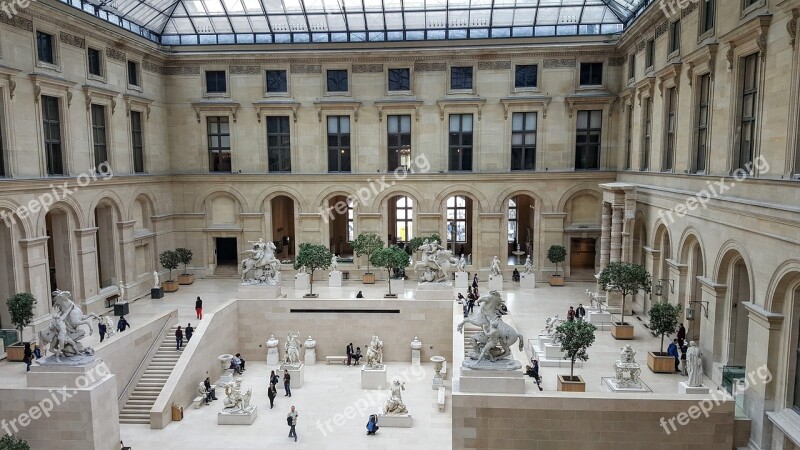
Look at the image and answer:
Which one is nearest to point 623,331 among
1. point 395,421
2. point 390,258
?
point 395,421

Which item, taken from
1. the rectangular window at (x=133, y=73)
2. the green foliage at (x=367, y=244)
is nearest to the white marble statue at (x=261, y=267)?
the green foliage at (x=367, y=244)

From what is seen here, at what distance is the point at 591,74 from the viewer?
3525 centimetres

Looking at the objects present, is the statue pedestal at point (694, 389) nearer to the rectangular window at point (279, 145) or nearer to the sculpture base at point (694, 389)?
the sculpture base at point (694, 389)

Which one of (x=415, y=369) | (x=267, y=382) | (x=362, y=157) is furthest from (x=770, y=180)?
(x=362, y=157)

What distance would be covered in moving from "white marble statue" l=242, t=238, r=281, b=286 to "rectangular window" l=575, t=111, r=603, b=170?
20099mm

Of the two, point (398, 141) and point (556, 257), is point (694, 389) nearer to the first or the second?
point (556, 257)

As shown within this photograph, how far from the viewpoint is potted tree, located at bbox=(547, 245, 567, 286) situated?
1379 inches

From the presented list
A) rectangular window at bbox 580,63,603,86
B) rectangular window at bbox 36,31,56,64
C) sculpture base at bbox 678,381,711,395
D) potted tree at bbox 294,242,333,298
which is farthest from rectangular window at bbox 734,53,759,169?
rectangular window at bbox 36,31,56,64

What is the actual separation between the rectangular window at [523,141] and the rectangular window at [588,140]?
2.80 meters

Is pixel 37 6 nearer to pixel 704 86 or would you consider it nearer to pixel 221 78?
pixel 221 78

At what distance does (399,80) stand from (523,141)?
8.99 meters

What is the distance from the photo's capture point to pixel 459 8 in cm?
3509

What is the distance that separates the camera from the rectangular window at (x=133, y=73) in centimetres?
3353

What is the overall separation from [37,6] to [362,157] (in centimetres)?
1902
